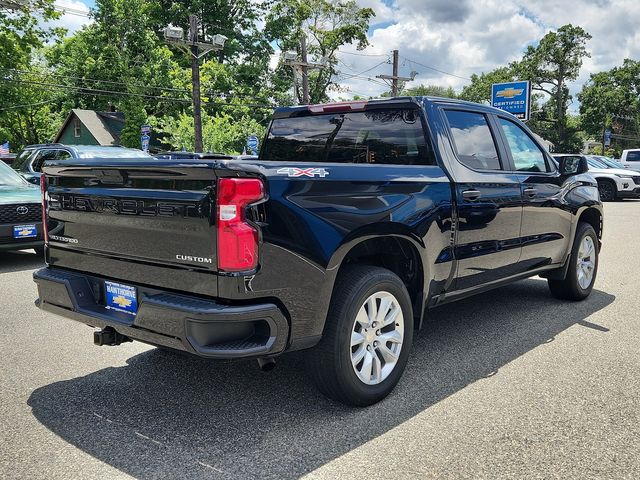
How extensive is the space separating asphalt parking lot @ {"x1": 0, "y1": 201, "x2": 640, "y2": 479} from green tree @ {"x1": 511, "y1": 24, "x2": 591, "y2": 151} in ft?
202

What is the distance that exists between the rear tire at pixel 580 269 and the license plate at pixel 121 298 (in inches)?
172

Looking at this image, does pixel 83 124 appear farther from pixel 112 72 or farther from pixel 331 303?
pixel 331 303

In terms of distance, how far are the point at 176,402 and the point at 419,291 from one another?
1.71 m

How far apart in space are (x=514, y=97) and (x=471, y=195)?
120 ft

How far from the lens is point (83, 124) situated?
4138 cm

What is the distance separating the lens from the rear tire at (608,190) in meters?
21.2

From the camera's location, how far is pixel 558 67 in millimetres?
59750

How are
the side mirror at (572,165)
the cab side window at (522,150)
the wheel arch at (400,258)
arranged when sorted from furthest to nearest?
the side mirror at (572,165) < the cab side window at (522,150) < the wheel arch at (400,258)

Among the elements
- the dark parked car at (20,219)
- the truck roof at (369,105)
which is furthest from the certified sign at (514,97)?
the truck roof at (369,105)

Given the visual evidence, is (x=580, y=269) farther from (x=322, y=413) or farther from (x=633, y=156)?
(x=633, y=156)

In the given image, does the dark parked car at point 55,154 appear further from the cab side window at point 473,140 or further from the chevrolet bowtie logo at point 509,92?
the chevrolet bowtie logo at point 509,92

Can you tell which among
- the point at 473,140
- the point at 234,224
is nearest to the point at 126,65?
the point at 473,140

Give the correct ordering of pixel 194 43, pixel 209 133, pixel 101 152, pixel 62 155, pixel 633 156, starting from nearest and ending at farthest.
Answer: pixel 101 152
pixel 62 155
pixel 194 43
pixel 633 156
pixel 209 133

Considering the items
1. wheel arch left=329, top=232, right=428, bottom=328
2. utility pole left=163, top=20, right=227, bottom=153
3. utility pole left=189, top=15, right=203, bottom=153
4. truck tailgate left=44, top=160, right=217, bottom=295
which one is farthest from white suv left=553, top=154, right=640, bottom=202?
truck tailgate left=44, top=160, right=217, bottom=295
